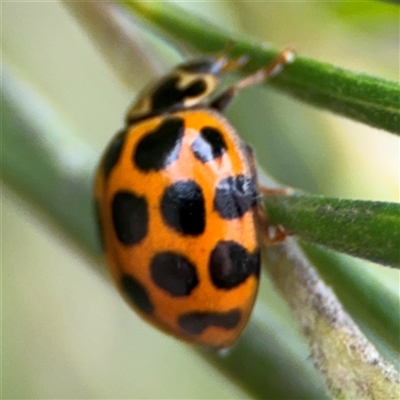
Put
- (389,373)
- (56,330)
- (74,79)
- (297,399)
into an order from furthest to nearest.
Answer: (74,79), (56,330), (297,399), (389,373)

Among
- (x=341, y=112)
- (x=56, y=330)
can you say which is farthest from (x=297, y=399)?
(x=56, y=330)

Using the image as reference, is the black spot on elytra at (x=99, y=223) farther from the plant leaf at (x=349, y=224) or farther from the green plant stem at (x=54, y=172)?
the plant leaf at (x=349, y=224)

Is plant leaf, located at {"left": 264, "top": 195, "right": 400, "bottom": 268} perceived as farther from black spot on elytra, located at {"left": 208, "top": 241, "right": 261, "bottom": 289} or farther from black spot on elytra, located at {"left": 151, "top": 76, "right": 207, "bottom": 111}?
black spot on elytra, located at {"left": 151, "top": 76, "right": 207, "bottom": 111}

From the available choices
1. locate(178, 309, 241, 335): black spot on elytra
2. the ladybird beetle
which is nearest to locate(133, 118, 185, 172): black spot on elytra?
the ladybird beetle

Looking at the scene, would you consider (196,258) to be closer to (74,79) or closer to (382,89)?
(382,89)

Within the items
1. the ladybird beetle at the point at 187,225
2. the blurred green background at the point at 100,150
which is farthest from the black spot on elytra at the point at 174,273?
the blurred green background at the point at 100,150

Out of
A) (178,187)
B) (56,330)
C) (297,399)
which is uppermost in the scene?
(178,187)
